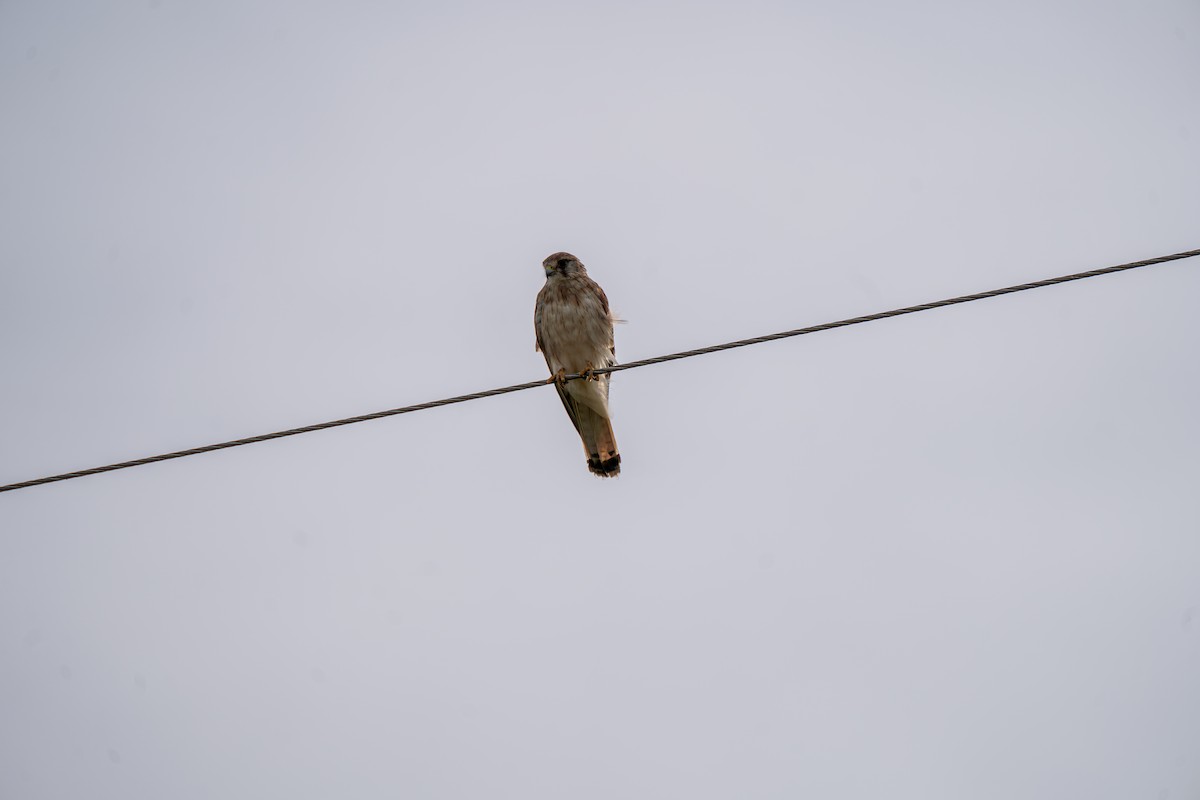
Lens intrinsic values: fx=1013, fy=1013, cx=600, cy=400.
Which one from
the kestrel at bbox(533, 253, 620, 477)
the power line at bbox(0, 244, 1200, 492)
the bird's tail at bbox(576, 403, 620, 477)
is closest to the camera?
the power line at bbox(0, 244, 1200, 492)

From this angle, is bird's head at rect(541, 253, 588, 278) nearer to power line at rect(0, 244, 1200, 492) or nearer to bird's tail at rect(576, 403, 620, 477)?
bird's tail at rect(576, 403, 620, 477)

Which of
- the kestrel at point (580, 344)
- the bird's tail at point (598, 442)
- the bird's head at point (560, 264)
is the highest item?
the bird's head at point (560, 264)

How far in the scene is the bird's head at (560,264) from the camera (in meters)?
7.57

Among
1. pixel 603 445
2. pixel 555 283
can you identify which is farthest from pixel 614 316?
pixel 603 445

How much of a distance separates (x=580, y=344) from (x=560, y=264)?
681 millimetres

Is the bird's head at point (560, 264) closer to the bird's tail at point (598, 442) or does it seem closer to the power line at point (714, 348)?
the bird's tail at point (598, 442)

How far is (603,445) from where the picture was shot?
24.6ft

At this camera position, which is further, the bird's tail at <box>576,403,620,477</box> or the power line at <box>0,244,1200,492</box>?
the bird's tail at <box>576,403,620,477</box>

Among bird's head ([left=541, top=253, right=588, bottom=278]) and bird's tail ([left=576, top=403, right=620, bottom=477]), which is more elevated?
bird's head ([left=541, top=253, right=588, bottom=278])

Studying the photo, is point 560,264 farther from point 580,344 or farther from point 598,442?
point 598,442

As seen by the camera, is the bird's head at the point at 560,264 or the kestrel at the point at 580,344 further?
the bird's head at the point at 560,264

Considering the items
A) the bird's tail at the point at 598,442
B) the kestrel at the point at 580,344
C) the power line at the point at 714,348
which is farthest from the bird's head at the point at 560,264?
the power line at the point at 714,348

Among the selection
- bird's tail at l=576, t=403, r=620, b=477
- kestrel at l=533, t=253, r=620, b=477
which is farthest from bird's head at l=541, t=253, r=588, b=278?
bird's tail at l=576, t=403, r=620, b=477

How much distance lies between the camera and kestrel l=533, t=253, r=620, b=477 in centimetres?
733
